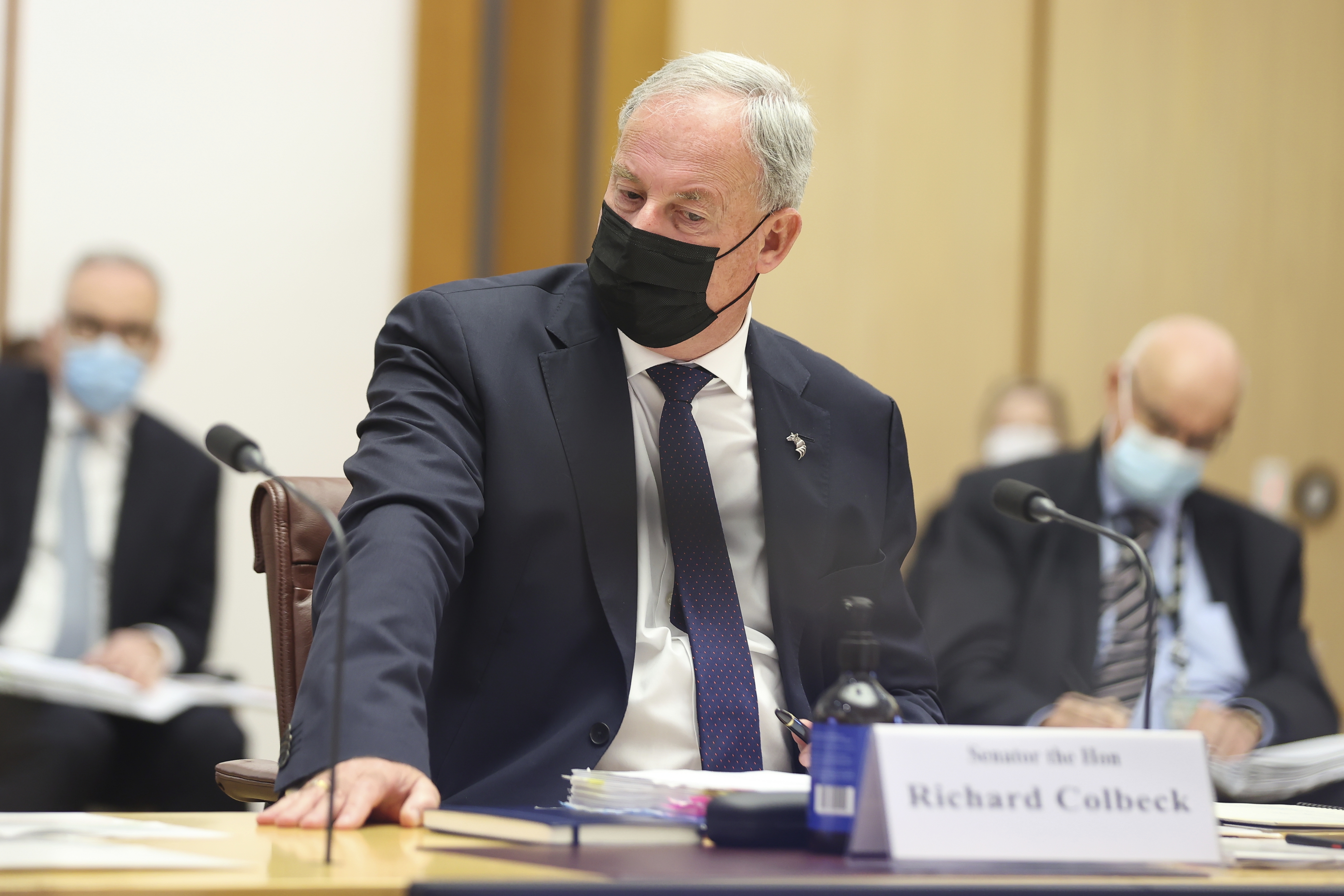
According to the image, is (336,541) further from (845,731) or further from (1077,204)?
(1077,204)

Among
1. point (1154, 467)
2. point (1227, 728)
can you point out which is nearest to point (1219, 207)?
point (1154, 467)

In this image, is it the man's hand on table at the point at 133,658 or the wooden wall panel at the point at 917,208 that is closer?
the man's hand on table at the point at 133,658

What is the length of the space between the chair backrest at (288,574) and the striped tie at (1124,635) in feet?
6.37

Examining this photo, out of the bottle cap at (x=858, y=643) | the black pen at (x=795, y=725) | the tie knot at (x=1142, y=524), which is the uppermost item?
the bottle cap at (x=858, y=643)

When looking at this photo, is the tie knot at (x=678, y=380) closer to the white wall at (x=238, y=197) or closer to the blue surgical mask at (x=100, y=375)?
the blue surgical mask at (x=100, y=375)

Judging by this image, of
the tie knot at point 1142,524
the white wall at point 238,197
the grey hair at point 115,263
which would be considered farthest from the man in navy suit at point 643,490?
the white wall at point 238,197

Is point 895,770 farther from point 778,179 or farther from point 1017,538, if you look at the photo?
point 1017,538

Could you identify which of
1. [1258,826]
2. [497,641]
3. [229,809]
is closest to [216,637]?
[229,809]

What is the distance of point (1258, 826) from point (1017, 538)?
1774 millimetres

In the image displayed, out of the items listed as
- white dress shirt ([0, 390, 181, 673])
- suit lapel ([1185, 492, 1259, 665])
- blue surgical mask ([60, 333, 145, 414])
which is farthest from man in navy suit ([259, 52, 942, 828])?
blue surgical mask ([60, 333, 145, 414])

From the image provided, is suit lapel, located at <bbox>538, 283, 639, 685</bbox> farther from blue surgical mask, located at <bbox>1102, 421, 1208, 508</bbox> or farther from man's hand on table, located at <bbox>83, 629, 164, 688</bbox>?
blue surgical mask, located at <bbox>1102, 421, 1208, 508</bbox>

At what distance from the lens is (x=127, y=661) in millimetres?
3143

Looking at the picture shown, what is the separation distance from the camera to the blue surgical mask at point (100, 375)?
3.49 metres

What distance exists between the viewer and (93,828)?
1090mm
